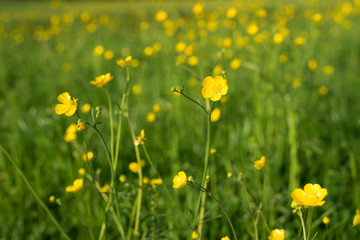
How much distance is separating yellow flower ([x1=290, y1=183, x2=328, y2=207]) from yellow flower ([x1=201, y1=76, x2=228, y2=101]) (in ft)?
1.01

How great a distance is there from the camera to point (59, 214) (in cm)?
159

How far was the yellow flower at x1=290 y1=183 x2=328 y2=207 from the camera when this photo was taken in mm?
758

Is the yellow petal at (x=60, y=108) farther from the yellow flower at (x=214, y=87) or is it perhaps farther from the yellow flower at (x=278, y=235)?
the yellow flower at (x=278, y=235)

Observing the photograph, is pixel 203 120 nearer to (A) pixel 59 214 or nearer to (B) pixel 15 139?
(A) pixel 59 214

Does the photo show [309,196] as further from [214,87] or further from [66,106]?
[66,106]

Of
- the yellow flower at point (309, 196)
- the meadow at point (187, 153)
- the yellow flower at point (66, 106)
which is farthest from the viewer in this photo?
the meadow at point (187, 153)

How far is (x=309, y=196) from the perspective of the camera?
2.54 feet

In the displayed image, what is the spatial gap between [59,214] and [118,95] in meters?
1.48

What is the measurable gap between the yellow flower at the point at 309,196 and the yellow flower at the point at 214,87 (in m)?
0.31

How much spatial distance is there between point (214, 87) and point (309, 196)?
365 millimetres

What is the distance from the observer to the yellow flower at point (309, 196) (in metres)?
0.76

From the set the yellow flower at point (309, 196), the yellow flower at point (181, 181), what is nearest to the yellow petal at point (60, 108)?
the yellow flower at point (181, 181)

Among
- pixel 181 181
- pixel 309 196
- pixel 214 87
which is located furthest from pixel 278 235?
pixel 214 87

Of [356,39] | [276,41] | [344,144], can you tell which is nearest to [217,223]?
[344,144]
